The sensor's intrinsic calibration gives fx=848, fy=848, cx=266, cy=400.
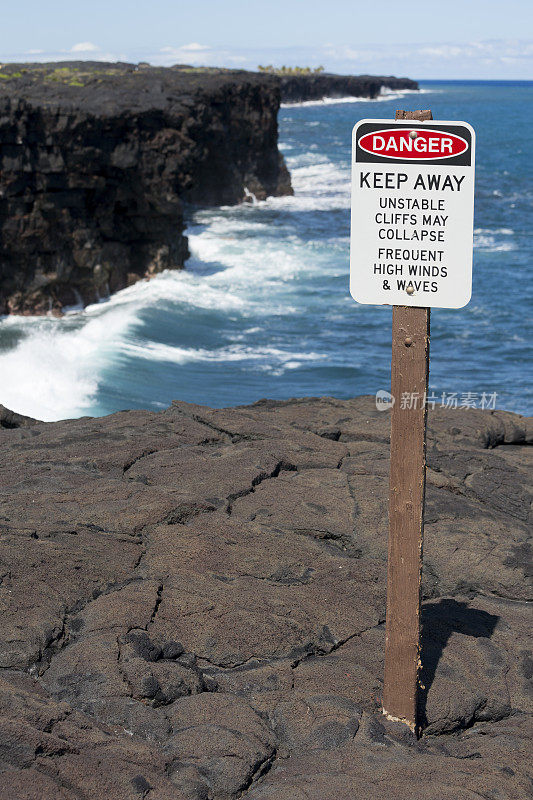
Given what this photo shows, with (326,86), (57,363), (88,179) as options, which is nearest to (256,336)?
(57,363)

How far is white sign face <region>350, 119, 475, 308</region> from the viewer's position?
10.7 feet

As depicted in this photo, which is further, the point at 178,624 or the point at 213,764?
the point at 178,624

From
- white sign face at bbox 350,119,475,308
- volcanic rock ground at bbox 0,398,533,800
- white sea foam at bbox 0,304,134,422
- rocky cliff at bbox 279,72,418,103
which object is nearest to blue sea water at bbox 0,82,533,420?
white sea foam at bbox 0,304,134,422

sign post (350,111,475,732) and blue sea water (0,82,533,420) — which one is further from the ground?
sign post (350,111,475,732)

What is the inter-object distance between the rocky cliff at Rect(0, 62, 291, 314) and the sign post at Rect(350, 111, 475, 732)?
17.2m

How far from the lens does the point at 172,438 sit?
277 inches

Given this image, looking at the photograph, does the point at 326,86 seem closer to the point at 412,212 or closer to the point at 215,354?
the point at 215,354

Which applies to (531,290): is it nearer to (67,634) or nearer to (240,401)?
(240,401)

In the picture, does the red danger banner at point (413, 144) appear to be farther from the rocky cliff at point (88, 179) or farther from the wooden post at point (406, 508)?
the rocky cliff at point (88, 179)

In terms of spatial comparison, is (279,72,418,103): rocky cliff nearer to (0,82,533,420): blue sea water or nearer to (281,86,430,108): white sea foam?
(281,86,430,108): white sea foam

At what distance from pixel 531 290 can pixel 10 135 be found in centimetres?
1438

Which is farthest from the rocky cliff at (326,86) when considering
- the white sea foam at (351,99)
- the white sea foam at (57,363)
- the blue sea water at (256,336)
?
the white sea foam at (57,363)

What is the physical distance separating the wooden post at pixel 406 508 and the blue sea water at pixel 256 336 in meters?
10.9

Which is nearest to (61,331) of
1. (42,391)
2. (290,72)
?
(42,391)
